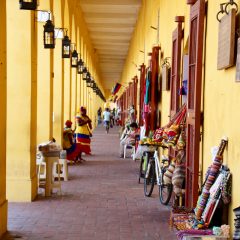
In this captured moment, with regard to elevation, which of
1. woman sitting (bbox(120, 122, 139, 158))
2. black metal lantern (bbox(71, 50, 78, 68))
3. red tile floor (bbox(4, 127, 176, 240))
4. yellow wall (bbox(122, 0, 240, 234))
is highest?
black metal lantern (bbox(71, 50, 78, 68))

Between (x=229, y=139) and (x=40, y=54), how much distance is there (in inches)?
230

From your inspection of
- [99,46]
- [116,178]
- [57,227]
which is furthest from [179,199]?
[99,46]

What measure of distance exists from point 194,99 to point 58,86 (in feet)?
22.9

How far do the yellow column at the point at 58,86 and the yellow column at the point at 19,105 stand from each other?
3948 millimetres

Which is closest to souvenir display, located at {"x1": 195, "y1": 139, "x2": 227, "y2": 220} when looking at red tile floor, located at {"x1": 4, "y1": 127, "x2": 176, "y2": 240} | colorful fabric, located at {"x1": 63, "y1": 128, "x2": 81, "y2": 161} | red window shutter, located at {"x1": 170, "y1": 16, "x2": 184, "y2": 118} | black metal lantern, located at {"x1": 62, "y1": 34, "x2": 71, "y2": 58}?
red tile floor, located at {"x1": 4, "y1": 127, "x2": 176, "y2": 240}

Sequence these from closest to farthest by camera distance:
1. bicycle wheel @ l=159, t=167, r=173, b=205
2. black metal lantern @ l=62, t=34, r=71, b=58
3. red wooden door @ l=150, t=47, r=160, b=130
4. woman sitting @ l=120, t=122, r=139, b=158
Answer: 1. bicycle wheel @ l=159, t=167, r=173, b=205
2. red wooden door @ l=150, t=47, r=160, b=130
3. black metal lantern @ l=62, t=34, r=71, b=58
4. woman sitting @ l=120, t=122, r=139, b=158

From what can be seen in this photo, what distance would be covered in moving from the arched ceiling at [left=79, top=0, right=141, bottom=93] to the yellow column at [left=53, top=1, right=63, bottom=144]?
234 inches

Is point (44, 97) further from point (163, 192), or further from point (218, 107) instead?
point (218, 107)

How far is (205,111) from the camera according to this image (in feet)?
18.5

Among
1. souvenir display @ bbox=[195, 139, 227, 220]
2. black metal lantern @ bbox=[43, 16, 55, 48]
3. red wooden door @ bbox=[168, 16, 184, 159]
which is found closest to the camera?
souvenir display @ bbox=[195, 139, 227, 220]

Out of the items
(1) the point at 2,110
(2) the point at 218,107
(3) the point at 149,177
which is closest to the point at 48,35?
(3) the point at 149,177

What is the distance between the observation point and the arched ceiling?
701 inches

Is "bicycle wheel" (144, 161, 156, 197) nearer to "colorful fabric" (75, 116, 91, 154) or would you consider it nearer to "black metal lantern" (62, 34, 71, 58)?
"black metal lantern" (62, 34, 71, 58)

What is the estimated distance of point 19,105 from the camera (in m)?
7.62
